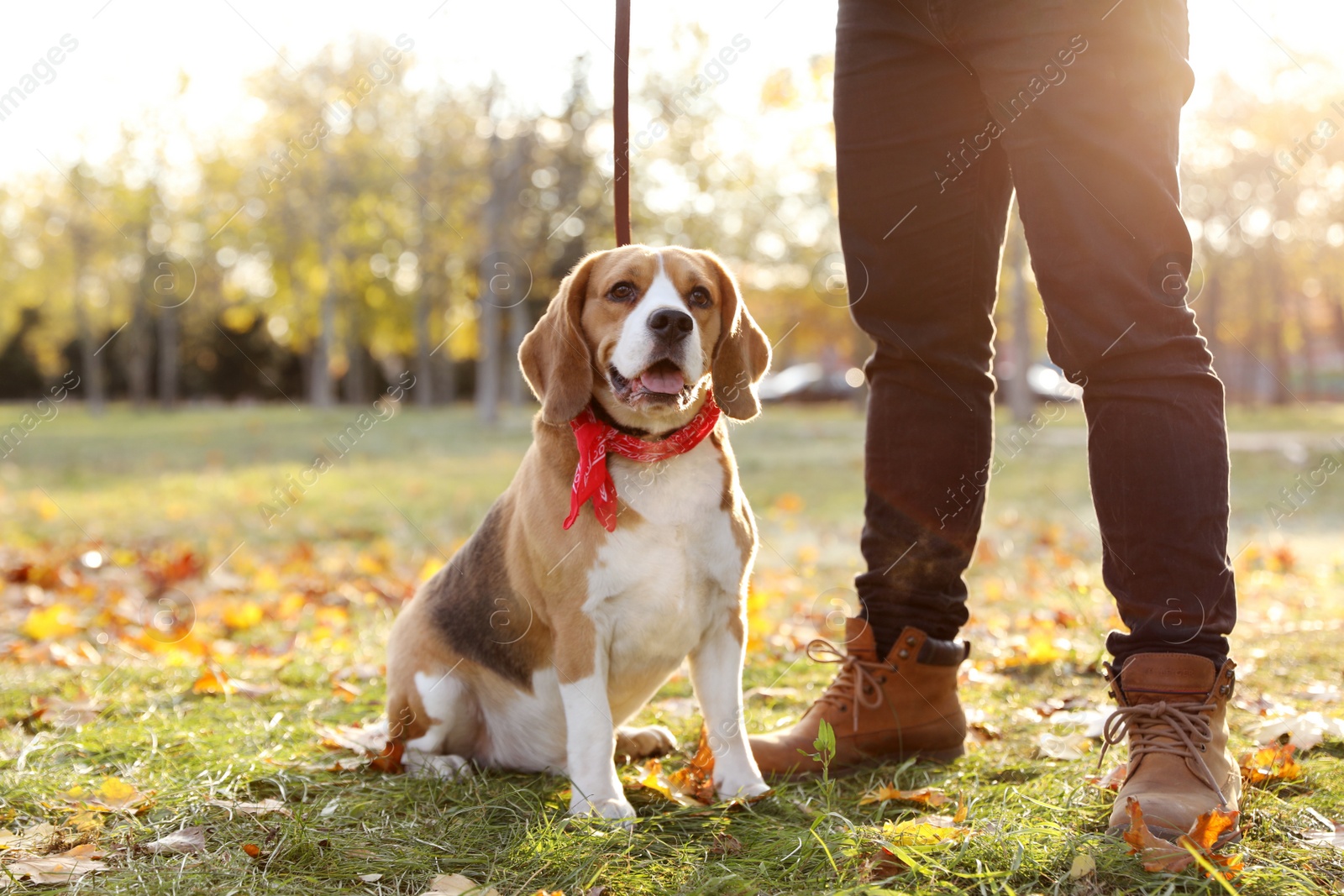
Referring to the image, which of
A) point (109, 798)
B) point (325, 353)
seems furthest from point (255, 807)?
point (325, 353)

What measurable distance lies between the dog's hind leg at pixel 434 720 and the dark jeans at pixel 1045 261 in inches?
47.6

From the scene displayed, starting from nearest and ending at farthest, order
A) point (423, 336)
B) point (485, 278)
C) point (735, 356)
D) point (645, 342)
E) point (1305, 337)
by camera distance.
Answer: point (645, 342)
point (735, 356)
point (485, 278)
point (423, 336)
point (1305, 337)

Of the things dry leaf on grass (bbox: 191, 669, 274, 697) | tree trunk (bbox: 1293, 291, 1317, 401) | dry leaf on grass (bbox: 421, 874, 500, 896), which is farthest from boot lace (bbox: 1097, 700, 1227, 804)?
tree trunk (bbox: 1293, 291, 1317, 401)

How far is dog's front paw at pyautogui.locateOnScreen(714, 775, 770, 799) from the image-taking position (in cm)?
253

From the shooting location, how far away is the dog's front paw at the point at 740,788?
2533 millimetres

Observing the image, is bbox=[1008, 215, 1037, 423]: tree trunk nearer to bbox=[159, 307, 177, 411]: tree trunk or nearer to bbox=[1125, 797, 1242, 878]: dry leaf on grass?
bbox=[1125, 797, 1242, 878]: dry leaf on grass

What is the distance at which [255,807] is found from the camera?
2.43 metres

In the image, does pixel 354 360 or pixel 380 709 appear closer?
pixel 380 709

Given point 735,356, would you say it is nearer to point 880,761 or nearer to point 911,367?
point 911,367

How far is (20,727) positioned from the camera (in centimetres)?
313

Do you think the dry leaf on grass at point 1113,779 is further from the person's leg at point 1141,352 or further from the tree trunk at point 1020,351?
the tree trunk at point 1020,351

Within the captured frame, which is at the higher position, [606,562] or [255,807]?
[606,562]

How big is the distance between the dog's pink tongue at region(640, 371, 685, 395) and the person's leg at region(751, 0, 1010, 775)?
0.57 m

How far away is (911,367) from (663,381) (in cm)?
70
